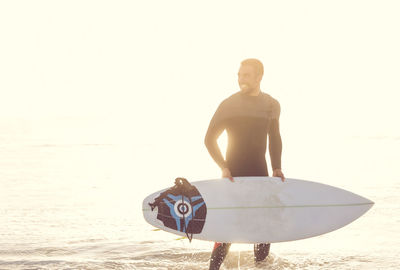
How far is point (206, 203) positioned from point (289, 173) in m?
8.58

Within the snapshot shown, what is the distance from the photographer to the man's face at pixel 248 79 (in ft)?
13.4

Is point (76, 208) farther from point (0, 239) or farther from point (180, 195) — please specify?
point (180, 195)

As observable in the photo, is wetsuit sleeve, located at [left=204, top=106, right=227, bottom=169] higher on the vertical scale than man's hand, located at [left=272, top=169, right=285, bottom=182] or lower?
higher

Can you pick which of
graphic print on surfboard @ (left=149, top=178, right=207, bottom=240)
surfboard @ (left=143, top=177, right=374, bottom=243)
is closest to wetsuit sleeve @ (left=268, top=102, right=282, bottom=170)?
surfboard @ (left=143, top=177, right=374, bottom=243)

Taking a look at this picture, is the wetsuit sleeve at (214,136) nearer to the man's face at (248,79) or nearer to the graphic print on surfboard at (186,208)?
the man's face at (248,79)

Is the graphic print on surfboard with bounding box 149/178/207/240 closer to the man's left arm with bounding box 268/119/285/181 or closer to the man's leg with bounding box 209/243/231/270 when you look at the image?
the man's leg with bounding box 209/243/231/270

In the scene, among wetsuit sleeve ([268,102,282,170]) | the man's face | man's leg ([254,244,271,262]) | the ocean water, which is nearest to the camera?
the man's face

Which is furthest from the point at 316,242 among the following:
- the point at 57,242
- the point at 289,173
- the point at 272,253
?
the point at 289,173

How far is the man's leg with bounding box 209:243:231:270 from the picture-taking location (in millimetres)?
4152

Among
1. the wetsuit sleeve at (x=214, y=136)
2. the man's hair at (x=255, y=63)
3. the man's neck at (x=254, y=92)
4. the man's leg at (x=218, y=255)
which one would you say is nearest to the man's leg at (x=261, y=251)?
the man's leg at (x=218, y=255)

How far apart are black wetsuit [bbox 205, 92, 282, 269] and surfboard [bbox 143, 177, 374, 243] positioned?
122 mm

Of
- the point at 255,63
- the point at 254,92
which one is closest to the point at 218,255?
the point at 254,92

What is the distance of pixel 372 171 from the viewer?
1295 cm

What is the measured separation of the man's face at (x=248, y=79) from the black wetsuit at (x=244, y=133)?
0.24 ft
